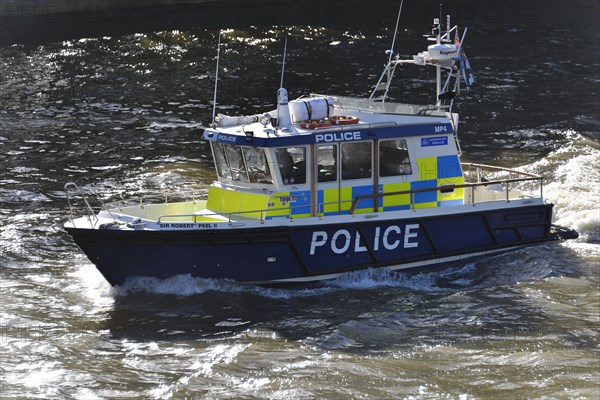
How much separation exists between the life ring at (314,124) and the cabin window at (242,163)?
93 centimetres

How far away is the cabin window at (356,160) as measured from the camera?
17.9 metres

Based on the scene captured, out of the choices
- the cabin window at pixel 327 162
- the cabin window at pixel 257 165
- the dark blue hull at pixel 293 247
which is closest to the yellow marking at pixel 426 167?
the dark blue hull at pixel 293 247

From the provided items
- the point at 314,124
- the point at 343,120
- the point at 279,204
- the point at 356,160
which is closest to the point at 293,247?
the point at 279,204

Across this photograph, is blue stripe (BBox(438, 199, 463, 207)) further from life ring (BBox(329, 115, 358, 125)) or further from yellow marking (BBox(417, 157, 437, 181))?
life ring (BBox(329, 115, 358, 125))

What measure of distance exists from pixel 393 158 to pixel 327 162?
4.26 ft

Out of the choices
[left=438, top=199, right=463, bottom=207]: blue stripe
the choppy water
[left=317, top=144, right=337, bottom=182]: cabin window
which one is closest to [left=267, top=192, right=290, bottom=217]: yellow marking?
[left=317, top=144, right=337, bottom=182]: cabin window

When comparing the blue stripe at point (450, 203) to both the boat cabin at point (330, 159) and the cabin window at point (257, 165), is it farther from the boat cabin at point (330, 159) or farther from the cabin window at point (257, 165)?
the cabin window at point (257, 165)

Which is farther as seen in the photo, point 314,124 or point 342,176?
point 342,176

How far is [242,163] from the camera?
17797 mm

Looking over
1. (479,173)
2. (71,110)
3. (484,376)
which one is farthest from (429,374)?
(71,110)

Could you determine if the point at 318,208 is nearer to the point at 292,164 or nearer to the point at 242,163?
the point at 292,164

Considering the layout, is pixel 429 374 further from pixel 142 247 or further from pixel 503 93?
pixel 503 93

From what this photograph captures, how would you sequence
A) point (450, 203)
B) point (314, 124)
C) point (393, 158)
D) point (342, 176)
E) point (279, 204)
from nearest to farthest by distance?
1. point (279, 204)
2. point (314, 124)
3. point (342, 176)
4. point (393, 158)
5. point (450, 203)

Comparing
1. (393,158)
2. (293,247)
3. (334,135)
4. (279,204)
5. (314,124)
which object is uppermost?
(314,124)
